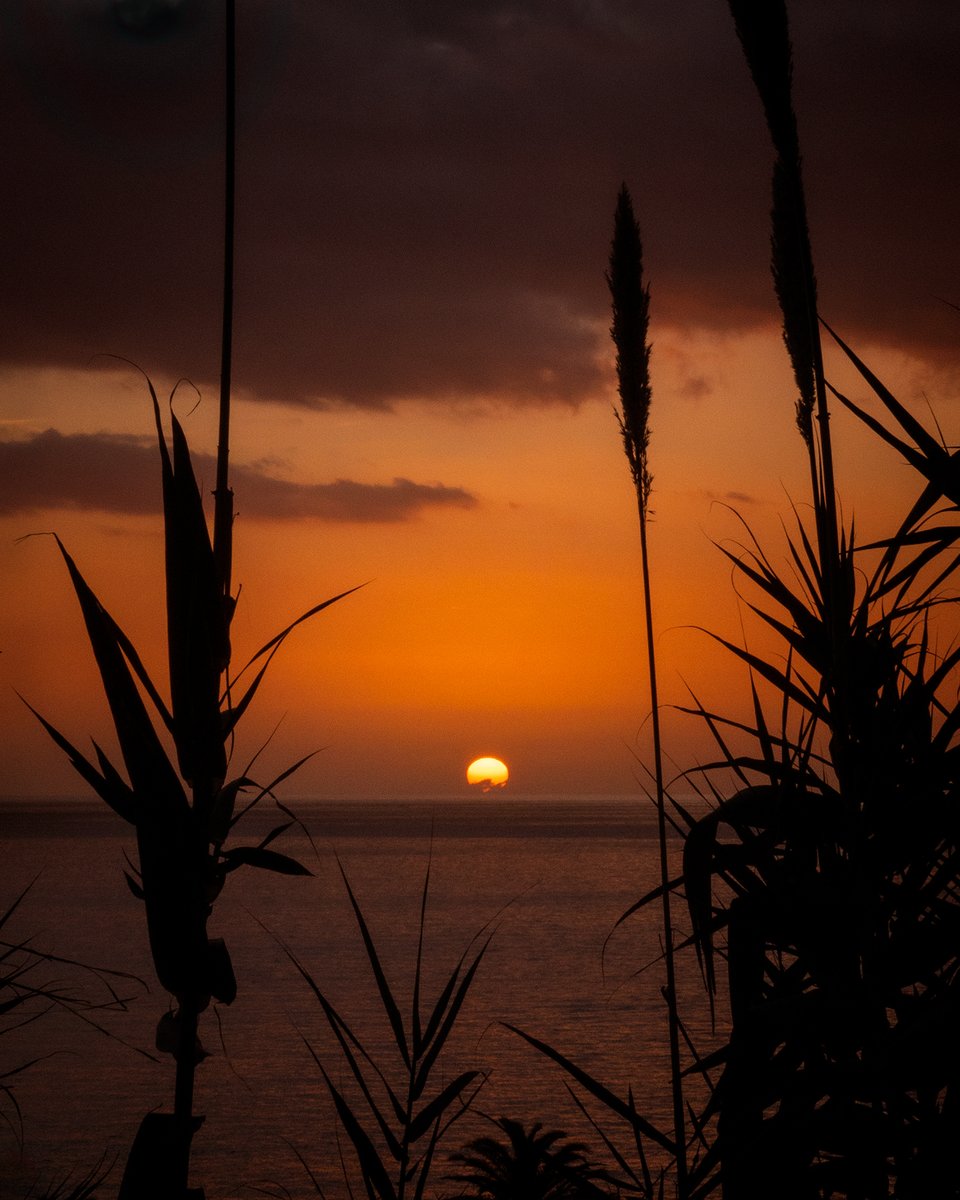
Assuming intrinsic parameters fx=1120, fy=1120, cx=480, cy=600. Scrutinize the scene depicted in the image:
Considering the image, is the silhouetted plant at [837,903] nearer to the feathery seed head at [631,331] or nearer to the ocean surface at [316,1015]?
the ocean surface at [316,1015]

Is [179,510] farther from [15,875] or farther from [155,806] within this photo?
[15,875]

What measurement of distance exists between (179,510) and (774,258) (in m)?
1.87

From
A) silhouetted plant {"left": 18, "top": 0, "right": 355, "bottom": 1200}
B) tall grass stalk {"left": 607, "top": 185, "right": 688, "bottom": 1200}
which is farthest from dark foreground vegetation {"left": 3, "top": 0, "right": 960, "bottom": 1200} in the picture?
tall grass stalk {"left": 607, "top": 185, "right": 688, "bottom": 1200}

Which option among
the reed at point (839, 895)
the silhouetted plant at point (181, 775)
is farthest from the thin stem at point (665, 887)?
the silhouetted plant at point (181, 775)

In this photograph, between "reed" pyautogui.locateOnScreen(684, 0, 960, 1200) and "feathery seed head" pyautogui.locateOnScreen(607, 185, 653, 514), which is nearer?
"reed" pyautogui.locateOnScreen(684, 0, 960, 1200)

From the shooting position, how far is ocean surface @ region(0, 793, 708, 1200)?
2341 centimetres

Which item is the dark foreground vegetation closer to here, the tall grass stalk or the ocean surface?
the ocean surface

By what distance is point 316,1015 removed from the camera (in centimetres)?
3778

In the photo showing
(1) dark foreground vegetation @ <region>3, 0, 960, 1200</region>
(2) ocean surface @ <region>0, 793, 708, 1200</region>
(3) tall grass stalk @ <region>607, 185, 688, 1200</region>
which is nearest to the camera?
(1) dark foreground vegetation @ <region>3, 0, 960, 1200</region>

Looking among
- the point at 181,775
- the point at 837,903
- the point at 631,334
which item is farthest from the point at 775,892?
the point at 631,334

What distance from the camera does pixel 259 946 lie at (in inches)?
2116

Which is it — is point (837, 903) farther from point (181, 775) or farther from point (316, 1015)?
point (316, 1015)

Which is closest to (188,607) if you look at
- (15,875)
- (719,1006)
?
(719,1006)

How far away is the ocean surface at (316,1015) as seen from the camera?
2341 cm
